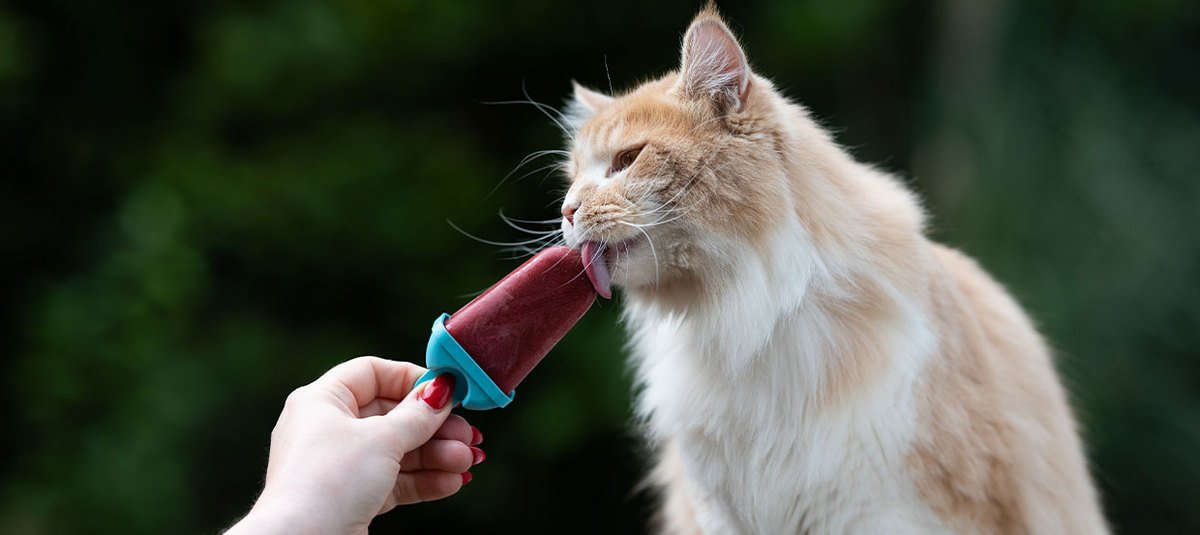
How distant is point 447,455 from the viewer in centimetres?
136

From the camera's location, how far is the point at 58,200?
3.89 meters

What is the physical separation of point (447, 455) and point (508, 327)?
0.65 ft

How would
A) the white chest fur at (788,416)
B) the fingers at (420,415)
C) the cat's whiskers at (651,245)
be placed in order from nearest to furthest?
the fingers at (420,415)
the cat's whiskers at (651,245)
the white chest fur at (788,416)

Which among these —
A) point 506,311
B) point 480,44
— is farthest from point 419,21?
point 506,311

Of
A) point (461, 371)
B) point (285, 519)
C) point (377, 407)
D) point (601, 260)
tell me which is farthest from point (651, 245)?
point (285, 519)

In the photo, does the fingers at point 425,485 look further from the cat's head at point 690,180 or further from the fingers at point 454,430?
the cat's head at point 690,180

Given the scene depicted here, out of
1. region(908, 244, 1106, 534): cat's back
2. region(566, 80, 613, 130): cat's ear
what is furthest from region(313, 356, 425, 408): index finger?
region(908, 244, 1106, 534): cat's back

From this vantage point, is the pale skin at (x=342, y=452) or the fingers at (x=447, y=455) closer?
the pale skin at (x=342, y=452)

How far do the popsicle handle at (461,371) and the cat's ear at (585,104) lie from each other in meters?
0.66

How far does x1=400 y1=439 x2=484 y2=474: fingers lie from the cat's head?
304 mm

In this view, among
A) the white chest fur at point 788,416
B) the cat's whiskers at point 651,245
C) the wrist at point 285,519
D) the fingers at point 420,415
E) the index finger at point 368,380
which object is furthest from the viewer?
the white chest fur at point 788,416

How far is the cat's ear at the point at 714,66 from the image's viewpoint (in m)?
1.51

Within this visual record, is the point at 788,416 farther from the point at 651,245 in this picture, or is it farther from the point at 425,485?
the point at 425,485

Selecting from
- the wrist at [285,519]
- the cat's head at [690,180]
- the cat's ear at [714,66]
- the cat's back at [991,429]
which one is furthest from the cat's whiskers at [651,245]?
the wrist at [285,519]
